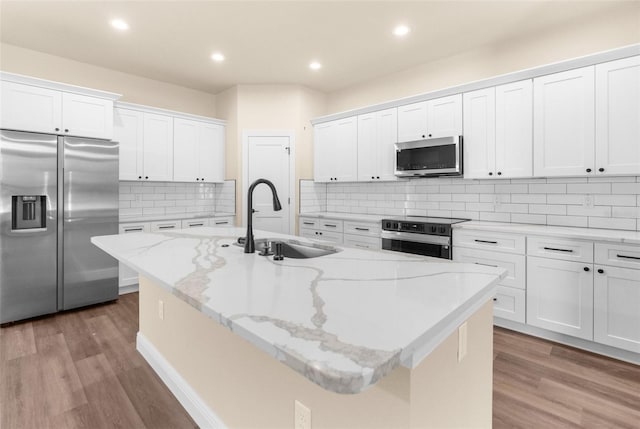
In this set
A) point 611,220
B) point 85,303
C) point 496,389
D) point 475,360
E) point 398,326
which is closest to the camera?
point 398,326

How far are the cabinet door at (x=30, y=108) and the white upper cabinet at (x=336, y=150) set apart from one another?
3025 millimetres

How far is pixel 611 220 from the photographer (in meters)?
2.88

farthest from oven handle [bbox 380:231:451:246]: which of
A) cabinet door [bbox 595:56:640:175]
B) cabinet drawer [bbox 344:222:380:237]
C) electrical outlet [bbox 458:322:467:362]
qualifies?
electrical outlet [bbox 458:322:467:362]

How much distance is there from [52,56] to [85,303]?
2.85m

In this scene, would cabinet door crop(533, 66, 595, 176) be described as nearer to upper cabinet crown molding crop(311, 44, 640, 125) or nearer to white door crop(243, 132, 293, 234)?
upper cabinet crown molding crop(311, 44, 640, 125)

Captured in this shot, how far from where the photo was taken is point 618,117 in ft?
Answer: 8.57

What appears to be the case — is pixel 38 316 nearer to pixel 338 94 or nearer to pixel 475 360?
pixel 475 360

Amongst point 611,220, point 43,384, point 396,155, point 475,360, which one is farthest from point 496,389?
point 43,384

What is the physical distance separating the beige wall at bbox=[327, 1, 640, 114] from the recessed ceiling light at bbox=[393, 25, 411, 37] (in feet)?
2.81

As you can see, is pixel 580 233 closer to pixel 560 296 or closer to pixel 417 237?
pixel 560 296

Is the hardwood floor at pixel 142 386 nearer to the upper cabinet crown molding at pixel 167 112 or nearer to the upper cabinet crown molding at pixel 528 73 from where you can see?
the upper cabinet crown molding at pixel 528 73

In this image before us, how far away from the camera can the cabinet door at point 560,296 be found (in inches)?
99.7

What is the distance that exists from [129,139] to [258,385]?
12.8 ft

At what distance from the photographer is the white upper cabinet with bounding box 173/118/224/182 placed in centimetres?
464
